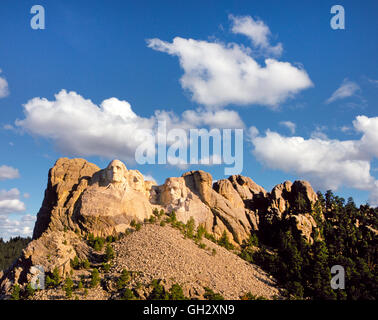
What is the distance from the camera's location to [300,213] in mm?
76625

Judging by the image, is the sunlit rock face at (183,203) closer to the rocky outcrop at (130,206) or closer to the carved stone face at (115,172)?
the rocky outcrop at (130,206)

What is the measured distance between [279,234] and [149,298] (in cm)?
3808

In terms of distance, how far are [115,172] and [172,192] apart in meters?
13.9

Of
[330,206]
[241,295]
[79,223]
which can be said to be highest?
[330,206]

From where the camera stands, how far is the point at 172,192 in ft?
227

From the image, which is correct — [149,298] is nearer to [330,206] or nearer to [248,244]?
[248,244]

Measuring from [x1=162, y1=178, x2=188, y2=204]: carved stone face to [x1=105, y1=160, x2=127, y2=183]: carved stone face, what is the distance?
11340mm

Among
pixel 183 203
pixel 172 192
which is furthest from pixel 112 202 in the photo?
pixel 183 203

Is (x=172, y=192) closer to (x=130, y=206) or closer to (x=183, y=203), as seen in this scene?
(x=183, y=203)

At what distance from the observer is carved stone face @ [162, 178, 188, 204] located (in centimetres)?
6897

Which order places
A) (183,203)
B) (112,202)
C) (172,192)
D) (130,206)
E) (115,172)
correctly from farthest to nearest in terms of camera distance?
(172,192)
(183,203)
(115,172)
(130,206)
(112,202)

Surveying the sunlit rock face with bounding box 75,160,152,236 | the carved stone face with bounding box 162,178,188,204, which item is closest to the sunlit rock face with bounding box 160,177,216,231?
the carved stone face with bounding box 162,178,188,204
